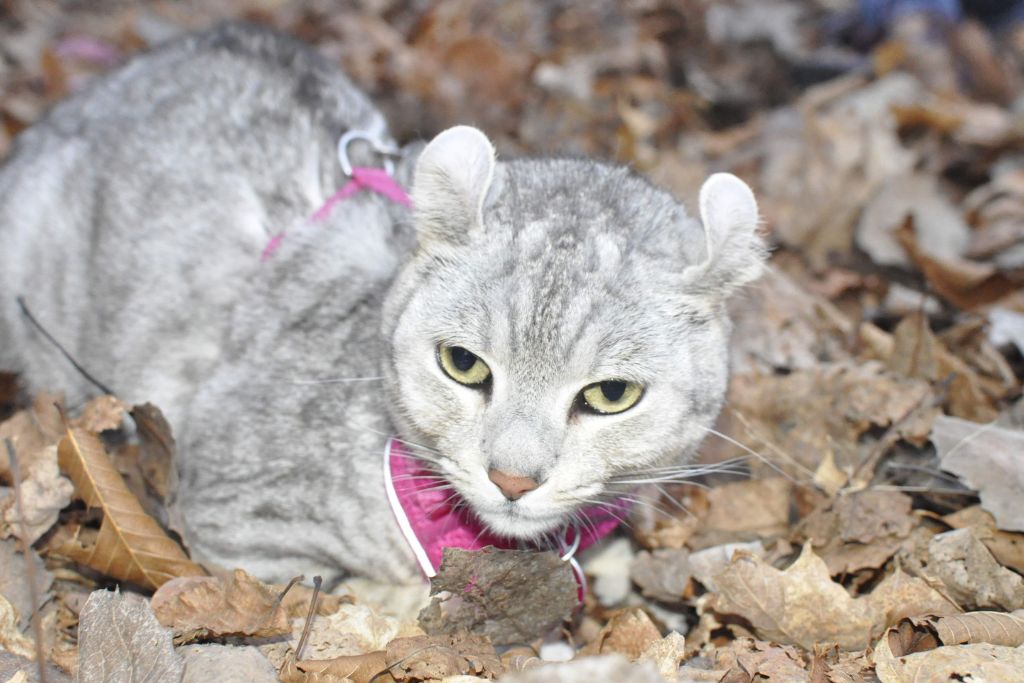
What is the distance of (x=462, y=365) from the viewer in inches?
106

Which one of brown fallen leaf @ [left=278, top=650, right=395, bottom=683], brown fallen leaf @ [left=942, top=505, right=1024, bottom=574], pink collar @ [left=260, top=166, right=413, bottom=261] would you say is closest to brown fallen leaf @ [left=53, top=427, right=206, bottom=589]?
brown fallen leaf @ [left=278, top=650, right=395, bottom=683]

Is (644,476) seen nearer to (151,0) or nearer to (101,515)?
(101,515)

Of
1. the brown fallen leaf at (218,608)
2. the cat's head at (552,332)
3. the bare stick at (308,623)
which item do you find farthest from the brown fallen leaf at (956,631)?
the brown fallen leaf at (218,608)

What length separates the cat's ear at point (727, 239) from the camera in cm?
258

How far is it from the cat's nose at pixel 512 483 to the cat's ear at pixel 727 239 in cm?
74

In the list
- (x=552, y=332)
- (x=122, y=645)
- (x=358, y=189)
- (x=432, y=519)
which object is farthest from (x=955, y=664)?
(x=358, y=189)

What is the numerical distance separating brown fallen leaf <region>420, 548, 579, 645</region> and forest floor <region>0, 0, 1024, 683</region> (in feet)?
0.04

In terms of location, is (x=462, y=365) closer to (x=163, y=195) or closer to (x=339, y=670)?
(x=339, y=670)

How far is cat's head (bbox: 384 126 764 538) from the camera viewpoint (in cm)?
256

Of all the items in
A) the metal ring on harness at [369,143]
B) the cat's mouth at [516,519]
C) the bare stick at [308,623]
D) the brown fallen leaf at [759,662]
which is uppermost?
the metal ring on harness at [369,143]

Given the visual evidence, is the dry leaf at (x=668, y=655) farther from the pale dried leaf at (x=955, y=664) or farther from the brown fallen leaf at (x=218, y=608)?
the brown fallen leaf at (x=218, y=608)

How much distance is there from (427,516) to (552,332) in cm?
80

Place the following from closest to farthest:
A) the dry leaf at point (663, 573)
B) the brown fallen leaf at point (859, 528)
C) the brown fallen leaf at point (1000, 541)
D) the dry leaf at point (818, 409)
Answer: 1. the brown fallen leaf at point (1000, 541)
2. the brown fallen leaf at point (859, 528)
3. the dry leaf at point (663, 573)
4. the dry leaf at point (818, 409)

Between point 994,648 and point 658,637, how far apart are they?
0.92 meters
